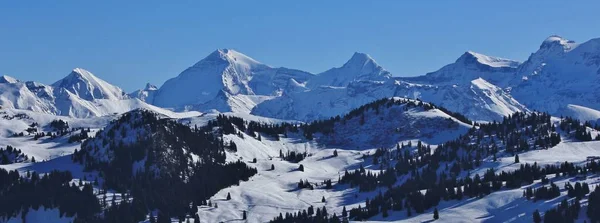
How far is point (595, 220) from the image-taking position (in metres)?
200
